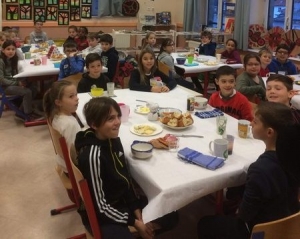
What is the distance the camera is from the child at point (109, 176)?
5.63 feet

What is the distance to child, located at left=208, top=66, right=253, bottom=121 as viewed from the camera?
2766 millimetres

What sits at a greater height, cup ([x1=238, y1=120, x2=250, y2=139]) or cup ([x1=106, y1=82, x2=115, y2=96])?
cup ([x1=106, y1=82, x2=115, y2=96])

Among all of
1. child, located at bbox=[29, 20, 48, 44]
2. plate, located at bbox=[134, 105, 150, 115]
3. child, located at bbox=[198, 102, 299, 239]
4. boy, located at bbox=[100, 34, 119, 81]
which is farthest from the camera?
child, located at bbox=[29, 20, 48, 44]

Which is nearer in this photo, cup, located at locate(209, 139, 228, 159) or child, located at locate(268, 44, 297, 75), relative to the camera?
cup, located at locate(209, 139, 228, 159)

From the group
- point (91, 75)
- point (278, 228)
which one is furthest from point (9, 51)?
point (278, 228)

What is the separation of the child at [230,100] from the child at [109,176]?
118 cm

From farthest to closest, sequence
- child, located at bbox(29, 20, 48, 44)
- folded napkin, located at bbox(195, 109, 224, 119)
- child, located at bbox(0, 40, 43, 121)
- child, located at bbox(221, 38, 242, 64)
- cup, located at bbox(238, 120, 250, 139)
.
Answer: child, located at bbox(29, 20, 48, 44), child, located at bbox(221, 38, 242, 64), child, located at bbox(0, 40, 43, 121), folded napkin, located at bbox(195, 109, 224, 119), cup, located at bbox(238, 120, 250, 139)

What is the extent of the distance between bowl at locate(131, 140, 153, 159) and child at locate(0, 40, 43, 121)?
2906 millimetres

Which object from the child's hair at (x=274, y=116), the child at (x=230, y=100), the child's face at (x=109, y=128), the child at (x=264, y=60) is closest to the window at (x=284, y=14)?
the child at (x=264, y=60)

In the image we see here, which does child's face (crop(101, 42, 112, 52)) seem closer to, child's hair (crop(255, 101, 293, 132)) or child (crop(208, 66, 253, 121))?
child (crop(208, 66, 253, 121))

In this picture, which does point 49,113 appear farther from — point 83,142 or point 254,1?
point 254,1

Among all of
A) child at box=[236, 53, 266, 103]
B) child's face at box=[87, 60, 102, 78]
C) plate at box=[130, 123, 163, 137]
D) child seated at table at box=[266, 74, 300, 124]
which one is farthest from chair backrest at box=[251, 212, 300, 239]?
child's face at box=[87, 60, 102, 78]

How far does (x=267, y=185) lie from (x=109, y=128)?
80 cm

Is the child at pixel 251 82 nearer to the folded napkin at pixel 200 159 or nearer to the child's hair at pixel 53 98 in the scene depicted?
the folded napkin at pixel 200 159
